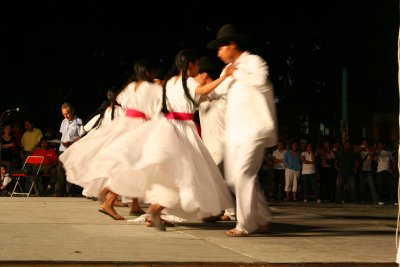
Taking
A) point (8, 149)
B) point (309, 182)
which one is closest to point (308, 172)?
point (309, 182)

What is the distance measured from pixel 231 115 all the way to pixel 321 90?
31663 mm

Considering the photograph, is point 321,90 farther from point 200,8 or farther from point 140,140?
point 140,140

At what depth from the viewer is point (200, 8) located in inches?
1227

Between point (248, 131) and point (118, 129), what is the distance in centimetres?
376

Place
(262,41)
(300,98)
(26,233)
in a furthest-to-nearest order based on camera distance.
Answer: (300,98) < (262,41) < (26,233)

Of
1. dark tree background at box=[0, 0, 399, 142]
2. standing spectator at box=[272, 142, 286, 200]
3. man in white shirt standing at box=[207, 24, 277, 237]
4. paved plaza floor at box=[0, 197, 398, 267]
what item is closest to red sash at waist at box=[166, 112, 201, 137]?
man in white shirt standing at box=[207, 24, 277, 237]

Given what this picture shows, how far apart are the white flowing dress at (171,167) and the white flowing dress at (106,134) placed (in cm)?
62

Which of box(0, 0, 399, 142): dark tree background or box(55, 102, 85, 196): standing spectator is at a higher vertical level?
box(0, 0, 399, 142): dark tree background

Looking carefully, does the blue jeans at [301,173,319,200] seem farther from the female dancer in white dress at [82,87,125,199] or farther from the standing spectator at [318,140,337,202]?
the female dancer in white dress at [82,87,125,199]

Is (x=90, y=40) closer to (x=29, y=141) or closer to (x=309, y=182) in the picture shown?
(x=29, y=141)

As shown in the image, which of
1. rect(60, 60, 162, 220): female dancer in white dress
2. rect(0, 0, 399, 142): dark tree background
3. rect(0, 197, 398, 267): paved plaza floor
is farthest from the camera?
rect(0, 0, 399, 142): dark tree background

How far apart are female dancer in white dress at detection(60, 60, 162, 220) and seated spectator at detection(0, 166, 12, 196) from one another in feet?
24.2

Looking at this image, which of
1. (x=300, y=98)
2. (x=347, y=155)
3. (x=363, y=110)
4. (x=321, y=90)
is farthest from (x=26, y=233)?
(x=363, y=110)

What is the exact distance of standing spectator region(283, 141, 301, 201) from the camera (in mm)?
24000
